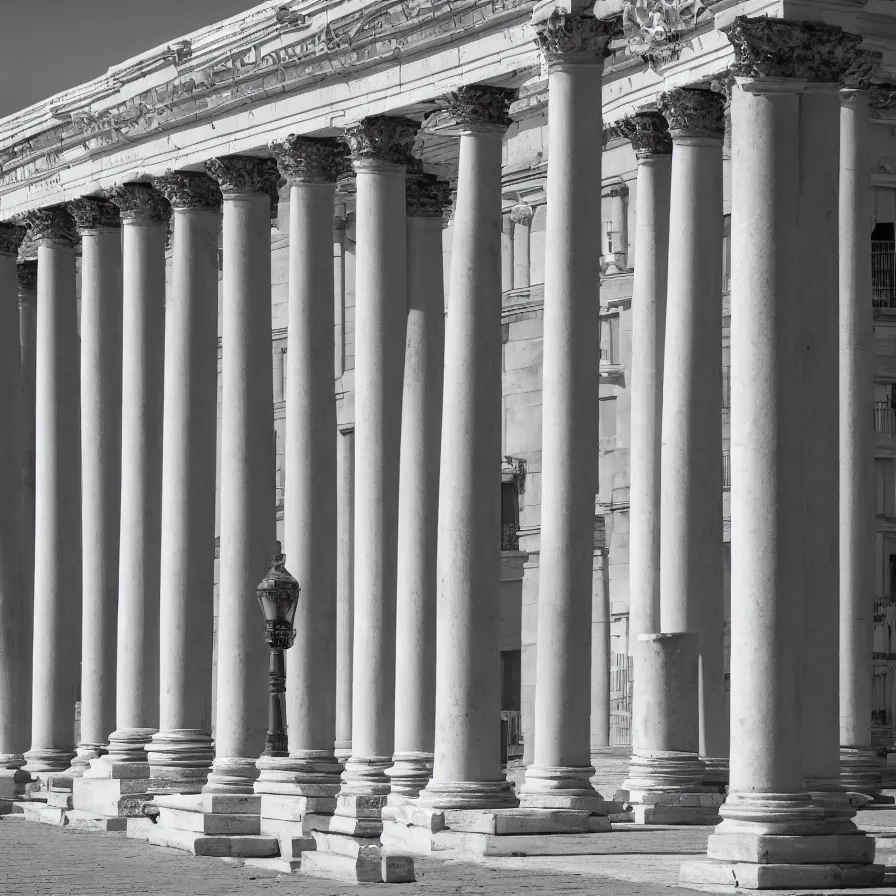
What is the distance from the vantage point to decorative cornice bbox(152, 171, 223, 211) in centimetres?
8750

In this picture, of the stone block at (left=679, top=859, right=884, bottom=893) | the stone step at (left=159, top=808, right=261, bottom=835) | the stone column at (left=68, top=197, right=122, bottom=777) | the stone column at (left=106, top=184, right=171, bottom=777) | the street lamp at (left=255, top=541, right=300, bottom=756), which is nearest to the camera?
the stone block at (left=679, top=859, right=884, bottom=893)

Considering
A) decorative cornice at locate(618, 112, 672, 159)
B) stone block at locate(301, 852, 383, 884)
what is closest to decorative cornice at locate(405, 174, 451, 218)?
decorative cornice at locate(618, 112, 672, 159)

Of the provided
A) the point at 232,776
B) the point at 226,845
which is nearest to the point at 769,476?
the point at 226,845

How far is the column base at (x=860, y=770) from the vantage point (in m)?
72.6

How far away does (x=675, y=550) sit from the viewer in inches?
2876

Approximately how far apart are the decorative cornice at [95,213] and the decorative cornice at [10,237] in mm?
6443

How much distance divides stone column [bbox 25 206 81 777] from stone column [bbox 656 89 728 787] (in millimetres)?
31402

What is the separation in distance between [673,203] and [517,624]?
1360 inches

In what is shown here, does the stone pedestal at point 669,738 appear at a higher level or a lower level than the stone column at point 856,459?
lower

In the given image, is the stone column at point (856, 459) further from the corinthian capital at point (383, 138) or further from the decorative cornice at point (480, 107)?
the corinthian capital at point (383, 138)

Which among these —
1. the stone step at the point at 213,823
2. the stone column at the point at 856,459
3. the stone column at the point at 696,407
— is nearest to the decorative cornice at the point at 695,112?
the stone column at the point at 696,407

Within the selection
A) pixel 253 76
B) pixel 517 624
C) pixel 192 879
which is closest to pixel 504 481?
pixel 517 624

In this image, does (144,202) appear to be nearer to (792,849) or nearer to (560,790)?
(560,790)

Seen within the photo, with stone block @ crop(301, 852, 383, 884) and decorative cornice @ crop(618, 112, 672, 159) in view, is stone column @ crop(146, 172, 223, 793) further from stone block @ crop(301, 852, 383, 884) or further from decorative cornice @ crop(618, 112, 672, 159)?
stone block @ crop(301, 852, 383, 884)
